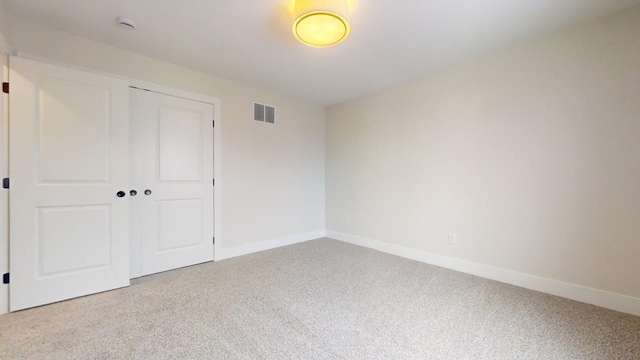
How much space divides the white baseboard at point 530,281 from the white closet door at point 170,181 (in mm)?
2719

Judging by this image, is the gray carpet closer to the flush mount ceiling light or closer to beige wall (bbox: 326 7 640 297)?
beige wall (bbox: 326 7 640 297)

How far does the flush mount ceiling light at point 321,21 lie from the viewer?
1.79 metres

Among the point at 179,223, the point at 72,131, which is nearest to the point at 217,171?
the point at 179,223

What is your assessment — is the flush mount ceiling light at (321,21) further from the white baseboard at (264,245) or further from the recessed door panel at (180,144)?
the white baseboard at (264,245)

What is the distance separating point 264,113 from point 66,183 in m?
2.44

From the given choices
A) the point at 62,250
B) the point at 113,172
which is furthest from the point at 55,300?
the point at 113,172

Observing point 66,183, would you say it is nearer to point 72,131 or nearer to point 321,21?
point 72,131

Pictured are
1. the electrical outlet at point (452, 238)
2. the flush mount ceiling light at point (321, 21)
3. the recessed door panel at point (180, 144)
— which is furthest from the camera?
the electrical outlet at point (452, 238)

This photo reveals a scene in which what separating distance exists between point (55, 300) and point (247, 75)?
3078mm

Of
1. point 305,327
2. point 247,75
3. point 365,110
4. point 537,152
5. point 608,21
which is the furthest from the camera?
point 365,110

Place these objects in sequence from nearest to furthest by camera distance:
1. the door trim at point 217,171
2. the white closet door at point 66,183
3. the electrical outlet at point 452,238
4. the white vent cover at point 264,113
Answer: the white closet door at point 66,183, the electrical outlet at point 452,238, the door trim at point 217,171, the white vent cover at point 264,113

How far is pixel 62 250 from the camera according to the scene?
2.33 meters

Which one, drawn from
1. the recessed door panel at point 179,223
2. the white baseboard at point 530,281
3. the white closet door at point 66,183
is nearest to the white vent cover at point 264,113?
the recessed door panel at point 179,223

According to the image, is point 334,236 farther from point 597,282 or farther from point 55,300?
point 55,300
